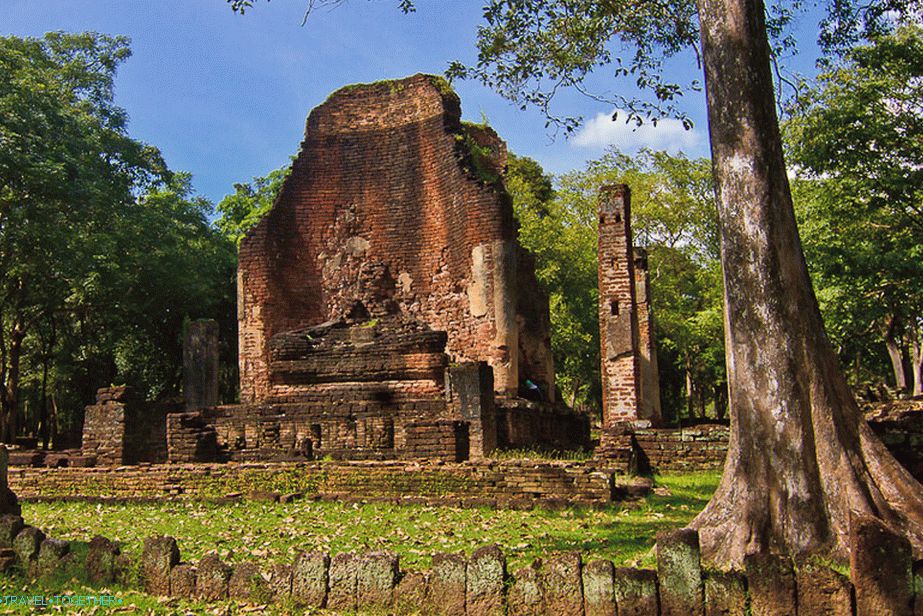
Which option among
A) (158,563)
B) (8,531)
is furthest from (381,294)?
(158,563)

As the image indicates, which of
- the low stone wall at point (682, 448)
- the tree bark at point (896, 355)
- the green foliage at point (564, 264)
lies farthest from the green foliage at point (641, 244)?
the low stone wall at point (682, 448)

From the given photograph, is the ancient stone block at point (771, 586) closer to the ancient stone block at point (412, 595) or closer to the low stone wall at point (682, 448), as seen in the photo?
the ancient stone block at point (412, 595)

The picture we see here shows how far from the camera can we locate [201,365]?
81.4 feet

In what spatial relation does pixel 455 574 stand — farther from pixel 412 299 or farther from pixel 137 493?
pixel 412 299

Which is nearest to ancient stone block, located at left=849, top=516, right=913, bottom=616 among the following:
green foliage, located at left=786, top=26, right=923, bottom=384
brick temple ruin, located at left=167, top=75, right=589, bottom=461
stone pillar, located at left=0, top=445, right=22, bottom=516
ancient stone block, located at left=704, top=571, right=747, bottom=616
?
ancient stone block, located at left=704, top=571, right=747, bottom=616

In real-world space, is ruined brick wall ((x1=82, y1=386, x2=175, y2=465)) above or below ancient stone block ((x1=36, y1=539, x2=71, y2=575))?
above

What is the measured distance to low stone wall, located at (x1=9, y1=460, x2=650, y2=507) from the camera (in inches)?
422

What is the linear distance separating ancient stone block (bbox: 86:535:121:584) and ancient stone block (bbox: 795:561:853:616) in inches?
180

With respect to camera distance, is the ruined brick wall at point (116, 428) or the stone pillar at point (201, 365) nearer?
the ruined brick wall at point (116, 428)

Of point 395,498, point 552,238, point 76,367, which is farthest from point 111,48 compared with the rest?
point 395,498

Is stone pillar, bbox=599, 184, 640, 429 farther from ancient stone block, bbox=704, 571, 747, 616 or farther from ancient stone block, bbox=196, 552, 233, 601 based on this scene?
ancient stone block, bbox=704, 571, 747, 616

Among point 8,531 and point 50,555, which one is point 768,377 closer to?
point 50,555

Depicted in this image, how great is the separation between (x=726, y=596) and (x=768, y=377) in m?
2.50

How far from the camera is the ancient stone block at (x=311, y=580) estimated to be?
5535 mm
